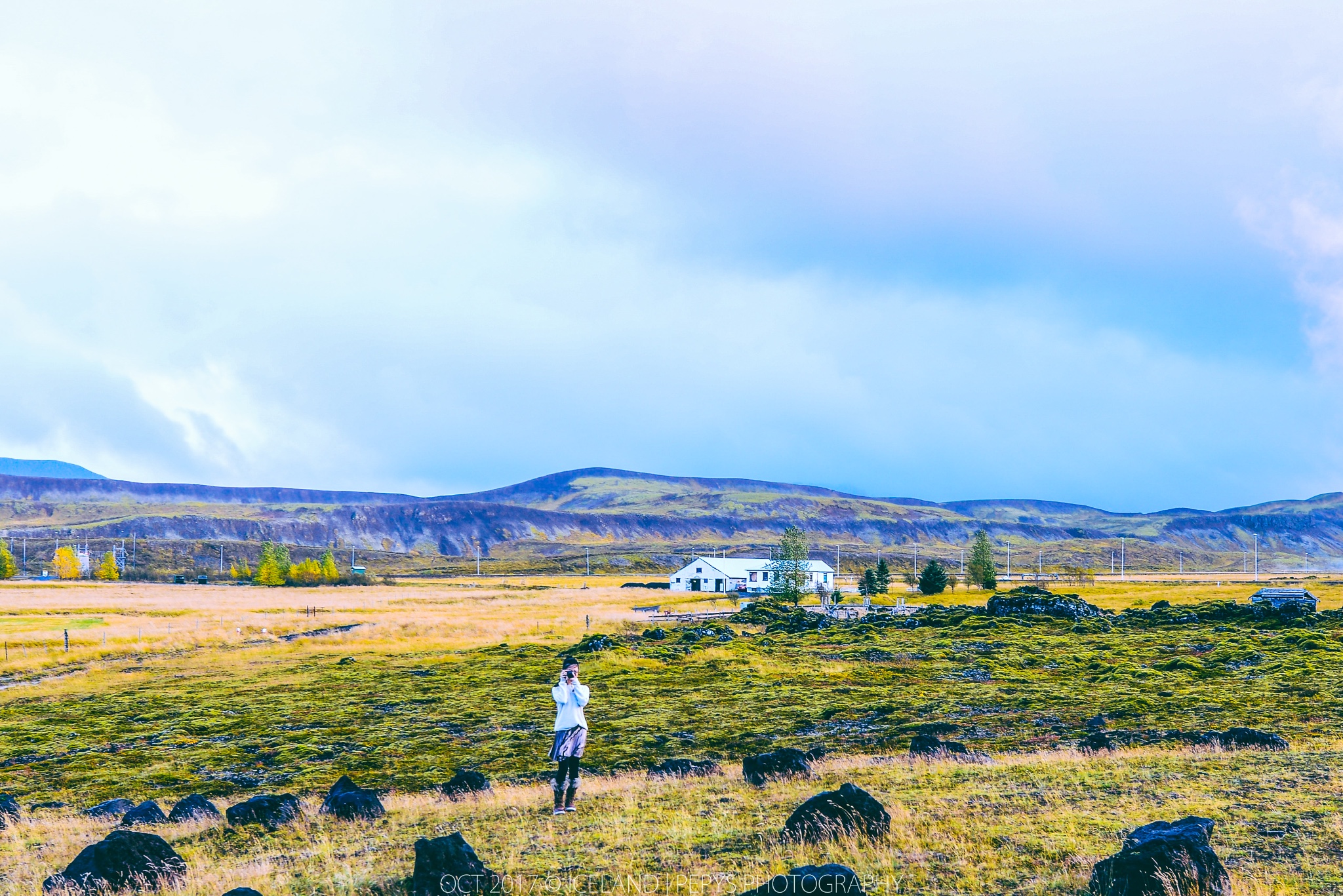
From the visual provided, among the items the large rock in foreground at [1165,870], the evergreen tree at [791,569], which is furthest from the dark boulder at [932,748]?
the evergreen tree at [791,569]

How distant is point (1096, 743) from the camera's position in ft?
69.7

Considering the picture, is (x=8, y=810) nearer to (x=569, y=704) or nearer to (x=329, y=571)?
(x=569, y=704)

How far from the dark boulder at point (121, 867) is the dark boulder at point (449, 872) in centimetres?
381

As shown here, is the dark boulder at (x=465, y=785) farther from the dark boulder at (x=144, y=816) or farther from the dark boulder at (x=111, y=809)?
the dark boulder at (x=111, y=809)

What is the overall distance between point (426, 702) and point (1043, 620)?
45.2 meters

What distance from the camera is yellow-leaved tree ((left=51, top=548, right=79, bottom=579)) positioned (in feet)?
545

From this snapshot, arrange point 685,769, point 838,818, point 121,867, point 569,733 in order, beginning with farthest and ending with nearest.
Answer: point 685,769 < point 569,733 < point 838,818 < point 121,867

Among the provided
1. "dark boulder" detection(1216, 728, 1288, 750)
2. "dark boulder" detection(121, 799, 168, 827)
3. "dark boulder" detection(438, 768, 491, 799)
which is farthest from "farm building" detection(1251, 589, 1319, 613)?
"dark boulder" detection(121, 799, 168, 827)

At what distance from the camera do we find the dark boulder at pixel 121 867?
11664mm

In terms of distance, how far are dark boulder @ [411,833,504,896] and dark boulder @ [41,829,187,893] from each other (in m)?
3.81

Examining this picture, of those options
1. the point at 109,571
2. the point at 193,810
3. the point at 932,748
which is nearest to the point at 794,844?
the point at 932,748

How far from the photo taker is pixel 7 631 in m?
61.7

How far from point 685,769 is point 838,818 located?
25.1ft

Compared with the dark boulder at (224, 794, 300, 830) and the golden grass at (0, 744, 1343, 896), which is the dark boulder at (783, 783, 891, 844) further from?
the dark boulder at (224, 794, 300, 830)
